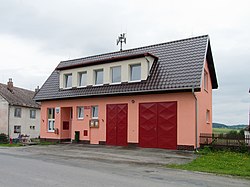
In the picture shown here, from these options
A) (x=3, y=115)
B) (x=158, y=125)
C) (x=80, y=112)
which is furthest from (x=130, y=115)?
(x=3, y=115)

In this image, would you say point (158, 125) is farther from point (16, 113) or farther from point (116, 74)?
point (16, 113)

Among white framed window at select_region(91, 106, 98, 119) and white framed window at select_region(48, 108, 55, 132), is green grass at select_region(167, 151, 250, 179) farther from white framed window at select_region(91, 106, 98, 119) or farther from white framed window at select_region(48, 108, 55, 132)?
white framed window at select_region(48, 108, 55, 132)

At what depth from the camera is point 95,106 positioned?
22.5 m

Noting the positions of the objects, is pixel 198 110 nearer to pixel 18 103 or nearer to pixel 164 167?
pixel 164 167

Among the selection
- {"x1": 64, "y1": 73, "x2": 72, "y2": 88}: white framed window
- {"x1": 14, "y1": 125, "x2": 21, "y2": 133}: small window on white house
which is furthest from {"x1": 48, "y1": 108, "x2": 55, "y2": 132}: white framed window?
{"x1": 14, "y1": 125, "x2": 21, "y2": 133}: small window on white house

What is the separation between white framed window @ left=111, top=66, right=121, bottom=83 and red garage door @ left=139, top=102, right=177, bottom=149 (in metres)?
3.08

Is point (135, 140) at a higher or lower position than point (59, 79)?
lower

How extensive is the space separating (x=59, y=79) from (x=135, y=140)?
941cm

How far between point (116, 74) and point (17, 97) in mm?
25834

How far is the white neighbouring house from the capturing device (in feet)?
131

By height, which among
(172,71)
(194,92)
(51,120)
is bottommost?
(51,120)

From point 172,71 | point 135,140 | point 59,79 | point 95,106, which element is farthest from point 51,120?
point 172,71

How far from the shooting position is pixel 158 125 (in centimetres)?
1892

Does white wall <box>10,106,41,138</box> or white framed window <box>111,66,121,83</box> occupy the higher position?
white framed window <box>111,66,121,83</box>
